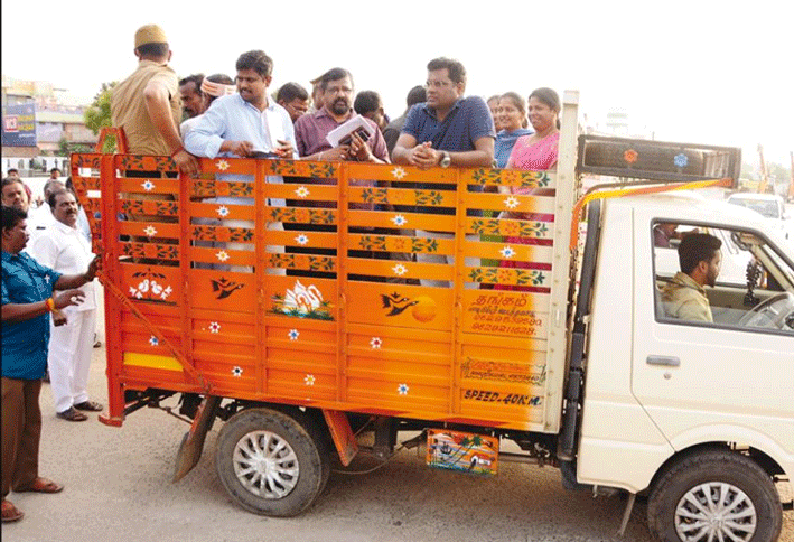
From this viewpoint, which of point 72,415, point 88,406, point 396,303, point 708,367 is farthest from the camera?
point 88,406

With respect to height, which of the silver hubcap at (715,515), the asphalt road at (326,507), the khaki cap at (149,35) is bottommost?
the asphalt road at (326,507)

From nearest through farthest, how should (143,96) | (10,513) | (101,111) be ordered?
(10,513) < (143,96) < (101,111)

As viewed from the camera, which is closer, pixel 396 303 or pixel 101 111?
pixel 396 303

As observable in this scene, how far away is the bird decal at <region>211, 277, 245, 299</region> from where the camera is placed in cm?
420

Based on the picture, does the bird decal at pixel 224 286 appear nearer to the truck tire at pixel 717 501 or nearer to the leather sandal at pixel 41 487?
the leather sandal at pixel 41 487

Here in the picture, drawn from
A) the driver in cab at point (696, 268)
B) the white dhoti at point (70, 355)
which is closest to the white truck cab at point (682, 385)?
the driver in cab at point (696, 268)

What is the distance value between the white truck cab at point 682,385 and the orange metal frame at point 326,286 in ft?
1.17

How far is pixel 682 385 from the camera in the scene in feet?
12.4

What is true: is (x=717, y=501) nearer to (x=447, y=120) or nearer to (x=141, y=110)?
(x=447, y=120)

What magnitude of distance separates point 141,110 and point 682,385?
12.2 ft

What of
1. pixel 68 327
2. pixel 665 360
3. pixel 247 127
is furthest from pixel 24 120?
pixel 665 360

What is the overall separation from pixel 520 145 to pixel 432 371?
218 cm

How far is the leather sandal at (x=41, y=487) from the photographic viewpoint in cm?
469

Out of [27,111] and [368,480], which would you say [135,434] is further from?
[27,111]
